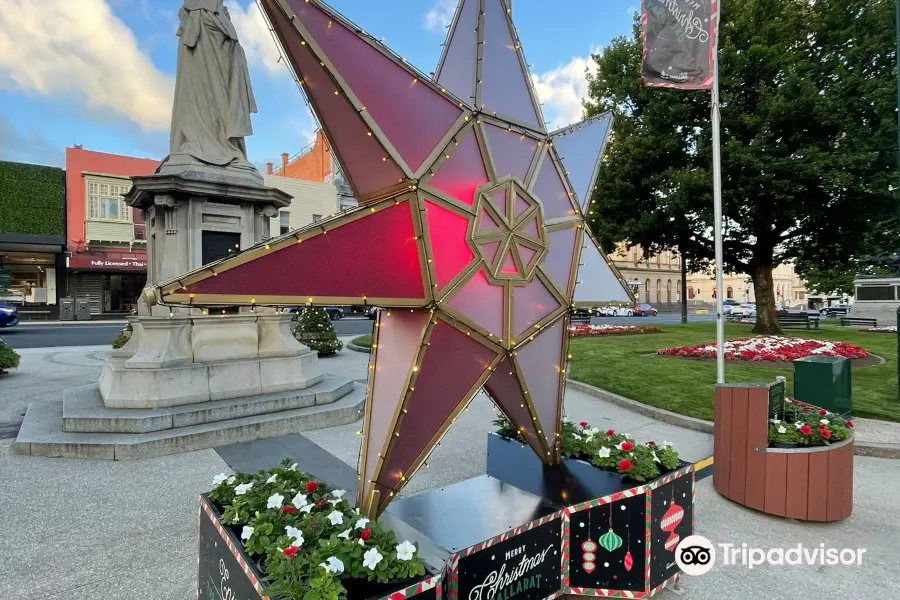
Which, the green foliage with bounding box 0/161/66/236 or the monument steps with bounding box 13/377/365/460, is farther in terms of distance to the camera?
the green foliage with bounding box 0/161/66/236

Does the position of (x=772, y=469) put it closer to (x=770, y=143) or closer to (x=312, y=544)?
(x=312, y=544)

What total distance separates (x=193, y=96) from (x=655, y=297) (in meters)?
69.0

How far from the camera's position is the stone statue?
8922 millimetres

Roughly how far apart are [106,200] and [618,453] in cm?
4074

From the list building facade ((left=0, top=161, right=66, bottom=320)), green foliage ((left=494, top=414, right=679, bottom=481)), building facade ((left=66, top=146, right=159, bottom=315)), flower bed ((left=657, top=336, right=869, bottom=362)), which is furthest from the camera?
building facade ((left=66, top=146, right=159, bottom=315))

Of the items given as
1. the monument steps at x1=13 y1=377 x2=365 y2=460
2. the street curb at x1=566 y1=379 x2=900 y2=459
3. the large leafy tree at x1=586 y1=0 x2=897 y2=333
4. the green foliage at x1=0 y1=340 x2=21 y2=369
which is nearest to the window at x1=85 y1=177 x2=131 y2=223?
the green foliage at x1=0 y1=340 x2=21 y2=369

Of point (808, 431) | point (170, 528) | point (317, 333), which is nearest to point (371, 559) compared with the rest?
point (170, 528)

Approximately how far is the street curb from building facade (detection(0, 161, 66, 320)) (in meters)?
37.6

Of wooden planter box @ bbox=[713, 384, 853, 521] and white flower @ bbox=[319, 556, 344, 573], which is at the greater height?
white flower @ bbox=[319, 556, 344, 573]

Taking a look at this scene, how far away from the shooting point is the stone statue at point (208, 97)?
892 centimetres

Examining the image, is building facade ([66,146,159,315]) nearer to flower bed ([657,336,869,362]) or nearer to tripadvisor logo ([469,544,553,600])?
flower bed ([657,336,869,362])

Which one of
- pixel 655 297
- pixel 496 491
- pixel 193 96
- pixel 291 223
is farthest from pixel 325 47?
pixel 655 297

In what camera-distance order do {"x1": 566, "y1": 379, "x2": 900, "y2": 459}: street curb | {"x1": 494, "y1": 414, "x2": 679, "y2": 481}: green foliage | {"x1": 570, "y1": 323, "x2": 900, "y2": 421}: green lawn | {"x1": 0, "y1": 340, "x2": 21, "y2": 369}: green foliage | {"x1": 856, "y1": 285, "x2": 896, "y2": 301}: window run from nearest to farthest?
{"x1": 494, "y1": 414, "x2": 679, "y2": 481}: green foliage
{"x1": 566, "y1": 379, "x2": 900, "y2": 459}: street curb
{"x1": 570, "y1": 323, "x2": 900, "y2": 421}: green lawn
{"x1": 0, "y1": 340, "x2": 21, "y2": 369}: green foliage
{"x1": 856, "y1": 285, "x2": 896, "y2": 301}: window

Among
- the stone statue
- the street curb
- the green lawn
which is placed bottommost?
the street curb
